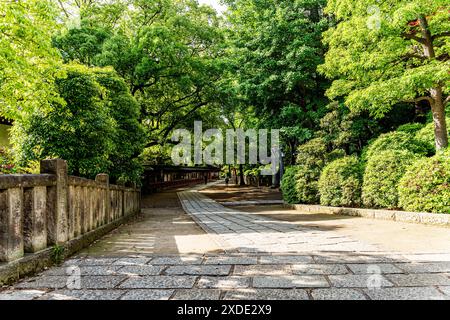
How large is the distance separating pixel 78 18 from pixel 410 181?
17.0 meters

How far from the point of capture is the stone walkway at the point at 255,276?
112 inches

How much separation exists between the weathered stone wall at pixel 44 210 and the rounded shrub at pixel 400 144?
895 centimetres

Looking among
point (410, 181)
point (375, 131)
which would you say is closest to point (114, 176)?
point (410, 181)

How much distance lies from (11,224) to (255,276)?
2.75m

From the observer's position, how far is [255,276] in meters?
3.35

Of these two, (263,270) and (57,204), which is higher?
(57,204)

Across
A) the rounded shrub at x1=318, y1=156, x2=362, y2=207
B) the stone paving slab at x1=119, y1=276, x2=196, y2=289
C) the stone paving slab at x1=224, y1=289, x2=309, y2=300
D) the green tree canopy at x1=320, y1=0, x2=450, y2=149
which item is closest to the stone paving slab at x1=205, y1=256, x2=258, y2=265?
the stone paving slab at x1=119, y1=276, x2=196, y2=289

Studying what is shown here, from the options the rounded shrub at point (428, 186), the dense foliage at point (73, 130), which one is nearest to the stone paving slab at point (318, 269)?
the rounded shrub at point (428, 186)

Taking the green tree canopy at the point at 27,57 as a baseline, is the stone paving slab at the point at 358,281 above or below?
below

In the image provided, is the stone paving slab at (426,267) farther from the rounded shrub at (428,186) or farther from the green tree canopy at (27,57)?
the green tree canopy at (27,57)

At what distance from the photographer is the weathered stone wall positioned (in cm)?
340

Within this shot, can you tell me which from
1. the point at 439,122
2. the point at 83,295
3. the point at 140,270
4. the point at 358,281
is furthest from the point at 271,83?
the point at 83,295

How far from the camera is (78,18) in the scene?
16328 millimetres

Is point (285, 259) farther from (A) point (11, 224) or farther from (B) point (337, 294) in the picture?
(A) point (11, 224)
